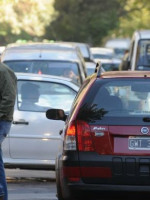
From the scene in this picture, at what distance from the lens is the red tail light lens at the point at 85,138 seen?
795 cm

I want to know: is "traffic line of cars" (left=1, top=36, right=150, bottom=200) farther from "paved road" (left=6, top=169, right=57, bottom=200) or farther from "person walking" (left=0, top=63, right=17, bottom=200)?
"paved road" (left=6, top=169, right=57, bottom=200)

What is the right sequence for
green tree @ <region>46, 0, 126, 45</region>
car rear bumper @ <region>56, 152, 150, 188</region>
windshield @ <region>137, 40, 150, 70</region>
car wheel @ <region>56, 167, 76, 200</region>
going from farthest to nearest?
green tree @ <region>46, 0, 126, 45</region>
windshield @ <region>137, 40, 150, 70</region>
car wheel @ <region>56, 167, 76, 200</region>
car rear bumper @ <region>56, 152, 150, 188</region>

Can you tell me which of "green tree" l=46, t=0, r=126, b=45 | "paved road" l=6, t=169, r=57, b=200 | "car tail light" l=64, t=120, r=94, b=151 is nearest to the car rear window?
"car tail light" l=64, t=120, r=94, b=151

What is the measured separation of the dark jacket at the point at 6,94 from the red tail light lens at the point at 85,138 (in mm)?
878

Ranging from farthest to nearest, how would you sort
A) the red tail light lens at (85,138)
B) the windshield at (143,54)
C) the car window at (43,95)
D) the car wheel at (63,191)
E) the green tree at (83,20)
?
the green tree at (83,20)
the windshield at (143,54)
the car window at (43,95)
the car wheel at (63,191)
the red tail light lens at (85,138)

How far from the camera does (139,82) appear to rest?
841 cm

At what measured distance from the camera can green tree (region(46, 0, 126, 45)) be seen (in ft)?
173

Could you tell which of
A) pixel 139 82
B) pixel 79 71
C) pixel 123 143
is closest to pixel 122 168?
pixel 123 143

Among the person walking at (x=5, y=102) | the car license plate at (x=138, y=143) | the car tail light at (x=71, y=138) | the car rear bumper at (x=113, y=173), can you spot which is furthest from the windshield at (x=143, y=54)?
the car rear bumper at (x=113, y=173)

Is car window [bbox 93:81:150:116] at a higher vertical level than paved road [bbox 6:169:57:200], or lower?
higher

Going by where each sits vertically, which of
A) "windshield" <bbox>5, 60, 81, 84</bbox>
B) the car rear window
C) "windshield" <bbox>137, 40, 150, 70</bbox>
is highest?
"windshield" <bbox>137, 40, 150, 70</bbox>

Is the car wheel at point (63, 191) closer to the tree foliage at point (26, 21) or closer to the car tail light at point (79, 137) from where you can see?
the car tail light at point (79, 137)

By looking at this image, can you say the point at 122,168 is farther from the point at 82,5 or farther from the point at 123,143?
the point at 82,5

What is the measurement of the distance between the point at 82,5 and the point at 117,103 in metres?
47.4
